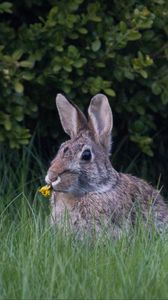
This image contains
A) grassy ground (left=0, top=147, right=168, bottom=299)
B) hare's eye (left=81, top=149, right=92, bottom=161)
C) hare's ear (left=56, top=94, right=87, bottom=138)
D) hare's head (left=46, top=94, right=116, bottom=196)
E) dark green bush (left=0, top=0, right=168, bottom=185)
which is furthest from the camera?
dark green bush (left=0, top=0, right=168, bottom=185)

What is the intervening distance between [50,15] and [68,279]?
242 cm

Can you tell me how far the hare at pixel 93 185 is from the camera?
524 centimetres

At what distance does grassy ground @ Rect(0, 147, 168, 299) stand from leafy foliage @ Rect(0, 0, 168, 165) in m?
1.02

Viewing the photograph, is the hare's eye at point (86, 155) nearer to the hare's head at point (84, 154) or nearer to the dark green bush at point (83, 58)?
the hare's head at point (84, 154)

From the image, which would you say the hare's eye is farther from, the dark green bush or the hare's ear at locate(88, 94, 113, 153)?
the dark green bush

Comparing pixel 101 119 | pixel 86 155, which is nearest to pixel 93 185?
pixel 86 155

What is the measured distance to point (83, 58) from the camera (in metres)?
6.18

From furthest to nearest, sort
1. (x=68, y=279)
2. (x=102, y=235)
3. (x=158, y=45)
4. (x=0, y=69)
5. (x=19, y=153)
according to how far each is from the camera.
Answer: (x=19, y=153) < (x=158, y=45) < (x=0, y=69) < (x=102, y=235) < (x=68, y=279)

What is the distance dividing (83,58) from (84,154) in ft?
3.33

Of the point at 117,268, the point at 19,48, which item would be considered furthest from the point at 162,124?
the point at 117,268

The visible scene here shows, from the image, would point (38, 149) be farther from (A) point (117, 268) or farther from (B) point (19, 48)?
(A) point (117, 268)

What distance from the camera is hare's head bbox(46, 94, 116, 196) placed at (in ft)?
17.2

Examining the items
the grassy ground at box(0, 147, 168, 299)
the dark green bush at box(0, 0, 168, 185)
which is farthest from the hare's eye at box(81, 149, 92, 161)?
the dark green bush at box(0, 0, 168, 185)

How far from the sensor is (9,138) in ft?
20.1
